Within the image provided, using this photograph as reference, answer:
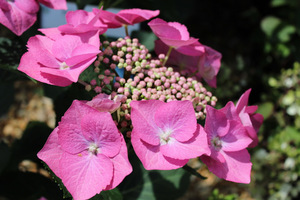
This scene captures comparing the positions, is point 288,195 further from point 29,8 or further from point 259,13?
point 29,8

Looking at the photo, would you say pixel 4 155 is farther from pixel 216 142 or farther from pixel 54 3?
pixel 216 142

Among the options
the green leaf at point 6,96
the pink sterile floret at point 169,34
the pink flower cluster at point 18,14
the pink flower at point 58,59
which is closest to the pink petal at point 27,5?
the pink flower cluster at point 18,14

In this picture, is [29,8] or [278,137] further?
[278,137]

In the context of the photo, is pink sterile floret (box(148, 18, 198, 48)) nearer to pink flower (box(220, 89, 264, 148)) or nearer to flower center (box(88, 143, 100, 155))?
pink flower (box(220, 89, 264, 148))

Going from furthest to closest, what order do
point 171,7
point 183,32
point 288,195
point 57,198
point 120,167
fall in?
point 288,195, point 171,7, point 57,198, point 183,32, point 120,167

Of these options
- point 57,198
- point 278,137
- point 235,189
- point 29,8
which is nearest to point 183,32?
point 29,8

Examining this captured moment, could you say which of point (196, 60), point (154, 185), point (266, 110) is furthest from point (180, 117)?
point (266, 110)
